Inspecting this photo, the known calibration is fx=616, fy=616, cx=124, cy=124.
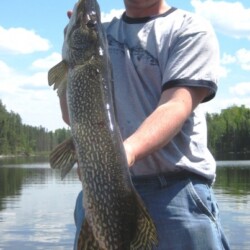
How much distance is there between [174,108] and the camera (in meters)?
4.12

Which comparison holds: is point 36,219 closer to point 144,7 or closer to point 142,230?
point 144,7

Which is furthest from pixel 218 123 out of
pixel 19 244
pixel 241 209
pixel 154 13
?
pixel 154 13

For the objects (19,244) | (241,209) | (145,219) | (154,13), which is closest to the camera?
(145,219)

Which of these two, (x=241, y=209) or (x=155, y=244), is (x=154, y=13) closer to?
(x=155, y=244)

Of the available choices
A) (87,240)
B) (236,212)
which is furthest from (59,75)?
(236,212)

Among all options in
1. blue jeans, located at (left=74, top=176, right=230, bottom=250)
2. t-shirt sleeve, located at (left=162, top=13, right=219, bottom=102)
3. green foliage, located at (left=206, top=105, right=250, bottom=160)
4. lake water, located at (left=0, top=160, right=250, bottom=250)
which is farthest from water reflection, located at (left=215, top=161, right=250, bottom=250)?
green foliage, located at (left=206, top=105, right=250, bottom=160)

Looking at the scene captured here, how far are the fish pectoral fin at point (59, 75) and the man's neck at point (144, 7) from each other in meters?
0.88

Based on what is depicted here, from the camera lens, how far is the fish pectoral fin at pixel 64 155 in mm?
3971

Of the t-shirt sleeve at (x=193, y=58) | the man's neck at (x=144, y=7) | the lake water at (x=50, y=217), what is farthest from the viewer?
the lake water at (x=50, y=217)

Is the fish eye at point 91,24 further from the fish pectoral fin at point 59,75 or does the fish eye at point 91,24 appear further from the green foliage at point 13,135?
the green foliage at point 13,135

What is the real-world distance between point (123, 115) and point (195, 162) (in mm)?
634

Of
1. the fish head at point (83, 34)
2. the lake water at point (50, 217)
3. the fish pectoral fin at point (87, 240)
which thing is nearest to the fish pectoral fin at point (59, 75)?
the fish head at point (83, 34)

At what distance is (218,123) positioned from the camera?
16100 centimetres

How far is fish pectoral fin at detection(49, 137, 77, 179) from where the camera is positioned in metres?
3.97
